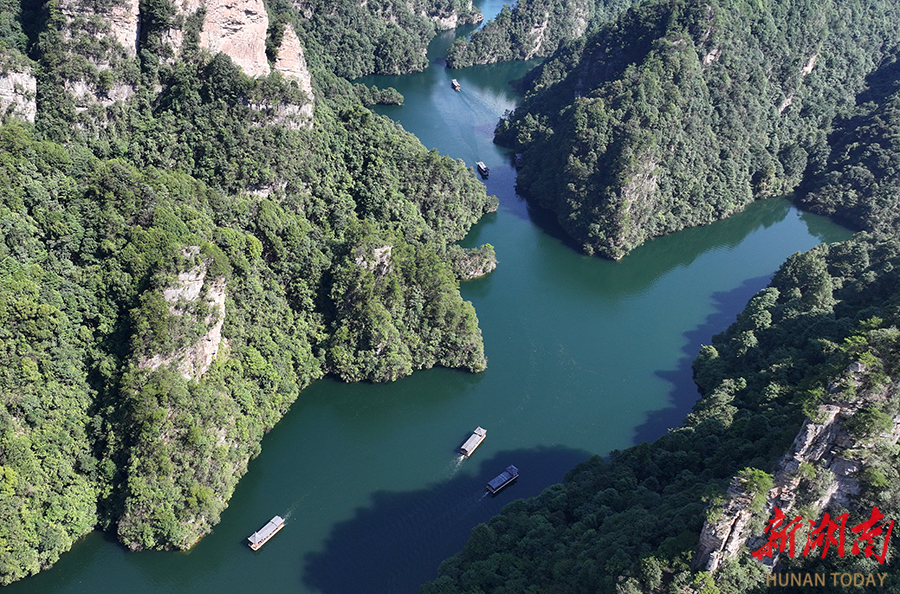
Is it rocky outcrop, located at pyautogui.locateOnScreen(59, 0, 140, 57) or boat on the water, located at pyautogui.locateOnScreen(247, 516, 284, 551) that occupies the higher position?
rocky outcrop, located at pyautogui.locateOnScreen(59, 0, 140, 57)

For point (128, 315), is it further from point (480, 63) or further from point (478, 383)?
point (480, 63)

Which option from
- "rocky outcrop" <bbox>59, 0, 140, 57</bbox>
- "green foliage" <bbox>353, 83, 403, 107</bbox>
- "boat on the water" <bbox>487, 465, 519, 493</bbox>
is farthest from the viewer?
"green foliage" <bbox>353, 83, 403, 107</bbox>

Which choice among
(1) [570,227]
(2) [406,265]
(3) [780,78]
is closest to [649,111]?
(1) [570,227]

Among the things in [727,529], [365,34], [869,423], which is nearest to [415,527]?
[727,529]

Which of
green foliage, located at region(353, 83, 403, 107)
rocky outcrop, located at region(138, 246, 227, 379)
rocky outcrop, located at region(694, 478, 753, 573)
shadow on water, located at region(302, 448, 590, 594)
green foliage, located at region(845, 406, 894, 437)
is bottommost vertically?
shadow on water, located at region(302, 448, 590, 594)

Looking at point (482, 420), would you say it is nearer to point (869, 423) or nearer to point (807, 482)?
point (807, 482)

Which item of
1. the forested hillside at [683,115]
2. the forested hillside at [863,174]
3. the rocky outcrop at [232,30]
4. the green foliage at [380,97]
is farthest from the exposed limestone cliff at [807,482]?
the green foliage at [380,97]

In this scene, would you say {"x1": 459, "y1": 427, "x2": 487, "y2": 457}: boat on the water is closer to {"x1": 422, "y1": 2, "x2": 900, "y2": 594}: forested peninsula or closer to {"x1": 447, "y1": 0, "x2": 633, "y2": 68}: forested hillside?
{"x1": 422, "y1": 2, "x2": 900, "y2": 594}: forested peninsula

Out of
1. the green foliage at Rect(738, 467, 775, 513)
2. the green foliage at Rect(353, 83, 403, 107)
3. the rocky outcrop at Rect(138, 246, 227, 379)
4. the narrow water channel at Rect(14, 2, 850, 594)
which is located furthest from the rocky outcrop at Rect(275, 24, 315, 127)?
the green foliage at Rect(738, 467, 775, 513)
